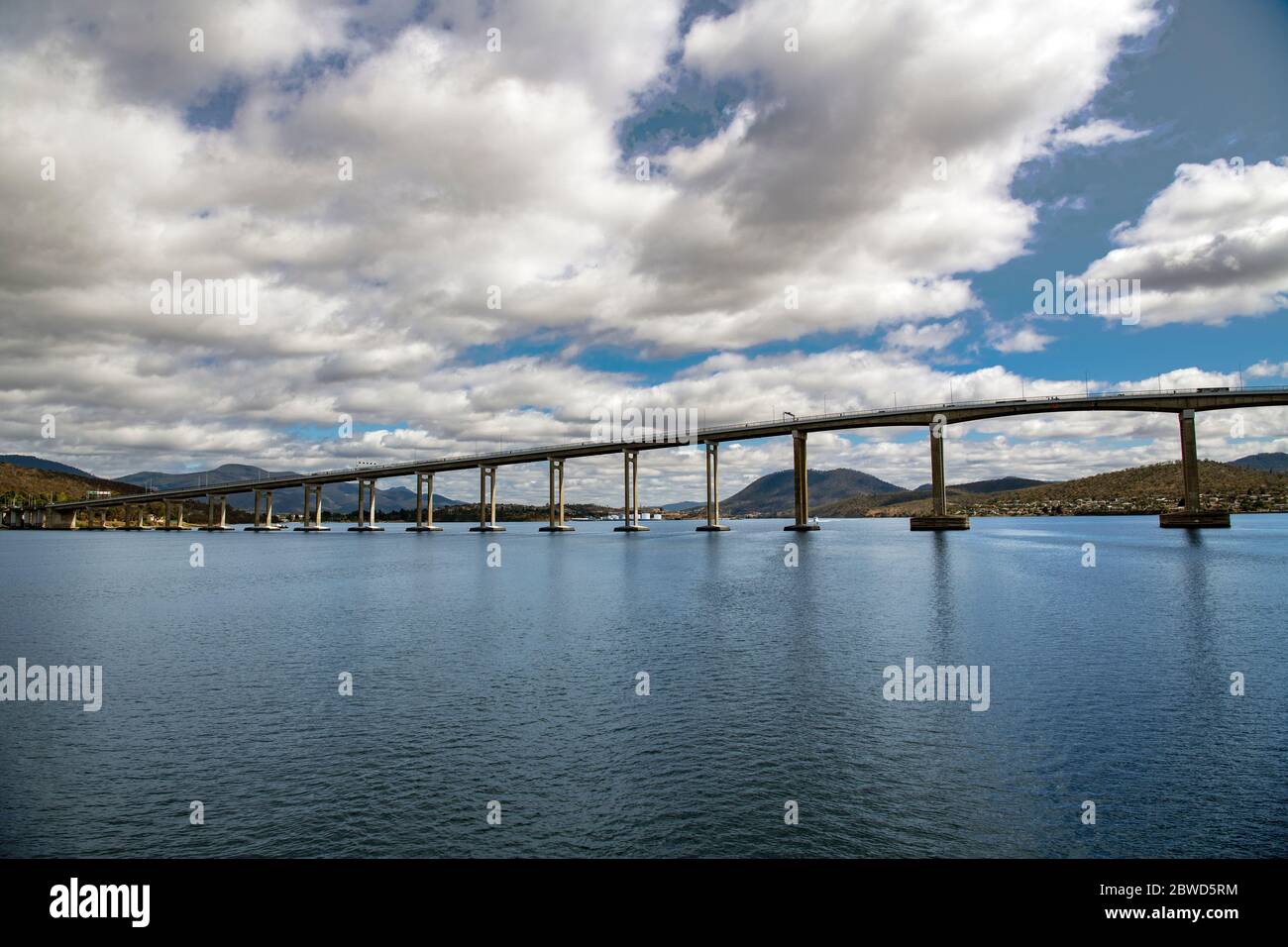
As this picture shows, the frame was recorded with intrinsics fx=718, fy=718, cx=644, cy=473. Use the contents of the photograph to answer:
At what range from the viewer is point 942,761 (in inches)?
696

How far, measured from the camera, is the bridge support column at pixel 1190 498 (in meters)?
126

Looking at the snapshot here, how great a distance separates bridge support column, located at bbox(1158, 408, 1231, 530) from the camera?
12588 cm

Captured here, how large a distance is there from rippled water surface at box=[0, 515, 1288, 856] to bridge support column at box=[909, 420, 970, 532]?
94422 mm

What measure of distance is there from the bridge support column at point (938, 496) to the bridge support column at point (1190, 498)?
1482 inches

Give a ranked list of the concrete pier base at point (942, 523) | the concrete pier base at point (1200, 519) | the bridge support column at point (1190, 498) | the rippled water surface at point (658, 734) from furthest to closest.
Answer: the concrete pier base at point (942, 523) → the concrete pier base at point (1200, 519) → the bridge support column at point (1190, 498) → the rippled water surface at point (658, 734)

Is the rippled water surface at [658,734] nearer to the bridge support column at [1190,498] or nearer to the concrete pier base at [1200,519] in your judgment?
the bridge support column at [1190,498]

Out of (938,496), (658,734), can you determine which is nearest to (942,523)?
(938,496)

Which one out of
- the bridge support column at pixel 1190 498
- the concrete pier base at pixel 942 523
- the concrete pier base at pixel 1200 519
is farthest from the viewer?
the concrete pier base at pixel 942 523

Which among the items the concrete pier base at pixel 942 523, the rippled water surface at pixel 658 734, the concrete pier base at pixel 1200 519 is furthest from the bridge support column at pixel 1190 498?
the rippled water surface at pixel 658 734

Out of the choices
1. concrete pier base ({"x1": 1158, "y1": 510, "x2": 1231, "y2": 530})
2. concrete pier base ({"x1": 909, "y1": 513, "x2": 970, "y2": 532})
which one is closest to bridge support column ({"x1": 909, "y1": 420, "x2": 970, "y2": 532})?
concrete pier base ({"x1": 909, "y1": 513, "x2": 970, "y2": 532})

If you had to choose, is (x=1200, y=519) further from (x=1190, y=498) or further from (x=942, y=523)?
(x=942, y=523)

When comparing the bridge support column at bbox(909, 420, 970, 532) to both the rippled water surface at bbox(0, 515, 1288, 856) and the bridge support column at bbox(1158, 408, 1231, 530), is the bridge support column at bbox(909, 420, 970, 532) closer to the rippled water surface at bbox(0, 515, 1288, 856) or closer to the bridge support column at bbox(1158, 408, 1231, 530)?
the bridge support column at bbox(1158, 408, 1231, 530)

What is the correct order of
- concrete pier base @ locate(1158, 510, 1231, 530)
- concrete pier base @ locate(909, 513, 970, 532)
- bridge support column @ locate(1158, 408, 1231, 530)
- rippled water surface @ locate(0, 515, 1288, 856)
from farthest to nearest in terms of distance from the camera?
concrete pier base @ locate(909, 513, 970, 532)
concrete pier base @ locate(1158, 510, 1231, 530)
bridge support column @ locate(1158, 408, 1231, 530)
rippled water surface @ locate(0, 515, 1288, 856)

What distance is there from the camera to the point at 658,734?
19.8 meters
